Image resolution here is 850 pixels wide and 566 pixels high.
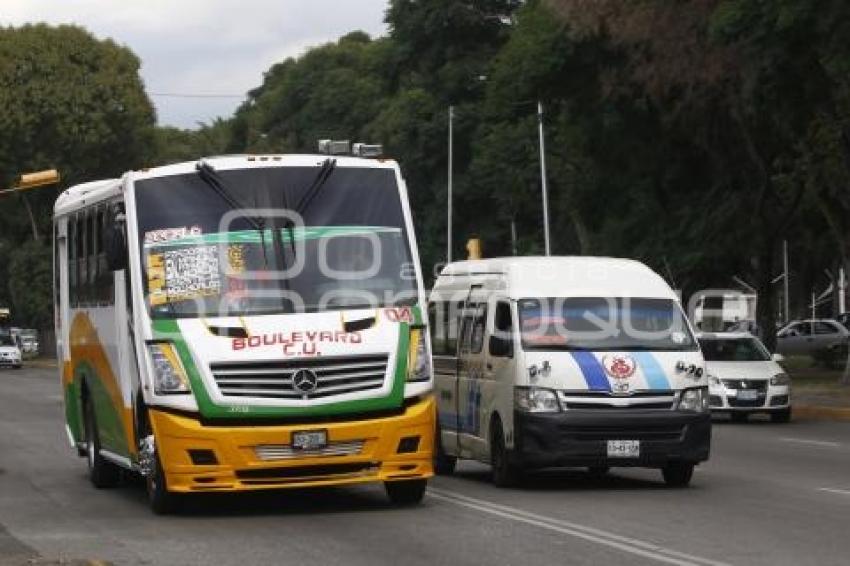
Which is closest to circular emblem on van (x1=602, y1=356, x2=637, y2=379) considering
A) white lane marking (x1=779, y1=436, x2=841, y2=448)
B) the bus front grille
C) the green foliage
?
the bus front grille

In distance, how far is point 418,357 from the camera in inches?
572

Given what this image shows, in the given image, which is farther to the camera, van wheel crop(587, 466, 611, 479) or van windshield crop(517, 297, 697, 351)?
van wheel crop(587, 466, 611, 479)

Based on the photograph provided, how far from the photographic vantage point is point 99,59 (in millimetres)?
79875

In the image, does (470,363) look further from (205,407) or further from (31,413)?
(31,413)

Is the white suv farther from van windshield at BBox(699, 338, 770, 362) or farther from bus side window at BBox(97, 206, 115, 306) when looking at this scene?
bus side window at BBox(97, 206, 115, 306)

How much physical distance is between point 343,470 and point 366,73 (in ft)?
266

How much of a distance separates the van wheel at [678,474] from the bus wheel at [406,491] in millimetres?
2669

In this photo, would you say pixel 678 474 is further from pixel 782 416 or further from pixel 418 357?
pixel 782 416

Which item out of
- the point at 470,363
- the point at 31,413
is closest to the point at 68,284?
the point at 470,363

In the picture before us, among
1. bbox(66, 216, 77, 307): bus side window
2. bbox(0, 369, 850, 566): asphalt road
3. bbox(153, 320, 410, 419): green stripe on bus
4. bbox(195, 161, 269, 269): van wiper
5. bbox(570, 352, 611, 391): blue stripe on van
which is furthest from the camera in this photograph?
bbox(66, 216, 77, 307): bus side window

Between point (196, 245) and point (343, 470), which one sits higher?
point (196, 245)

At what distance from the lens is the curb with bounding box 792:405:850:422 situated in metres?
29.8

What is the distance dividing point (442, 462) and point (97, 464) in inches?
152

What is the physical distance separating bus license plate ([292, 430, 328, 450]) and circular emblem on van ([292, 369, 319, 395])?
323 millimetres
